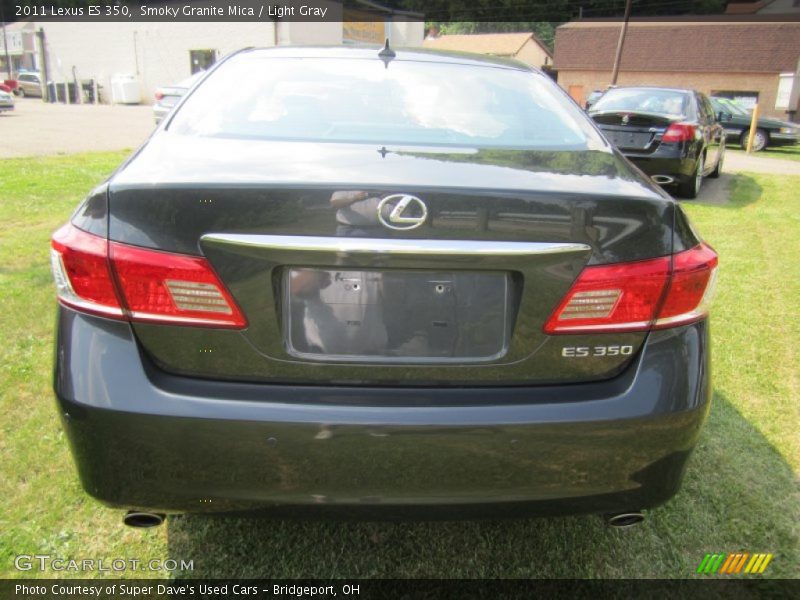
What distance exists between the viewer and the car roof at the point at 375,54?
2652 millimetres

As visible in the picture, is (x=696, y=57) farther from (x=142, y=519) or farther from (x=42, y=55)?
(x=142, y=519)

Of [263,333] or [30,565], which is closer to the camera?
[263,333]

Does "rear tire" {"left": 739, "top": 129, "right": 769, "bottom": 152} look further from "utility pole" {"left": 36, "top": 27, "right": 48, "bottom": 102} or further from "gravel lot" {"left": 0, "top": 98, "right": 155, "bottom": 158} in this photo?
"utility pole" {"left": 36, "top": 27, "right": 48, "bottom": 102}

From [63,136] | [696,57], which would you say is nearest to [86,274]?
[63,136]

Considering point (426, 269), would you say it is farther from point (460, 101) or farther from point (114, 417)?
point (460, 101)

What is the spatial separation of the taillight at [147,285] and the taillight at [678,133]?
7.82 metres

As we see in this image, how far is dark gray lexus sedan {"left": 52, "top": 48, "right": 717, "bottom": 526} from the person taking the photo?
145 cm

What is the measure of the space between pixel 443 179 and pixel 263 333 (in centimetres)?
56

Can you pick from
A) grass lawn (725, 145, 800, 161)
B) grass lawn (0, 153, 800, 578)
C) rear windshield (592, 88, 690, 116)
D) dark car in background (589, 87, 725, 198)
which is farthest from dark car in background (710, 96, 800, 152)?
grass lawn (0, 153, 800, 578)

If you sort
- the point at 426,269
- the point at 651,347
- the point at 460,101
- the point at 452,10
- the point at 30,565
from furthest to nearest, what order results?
the point at 452,10 < the point at 460,101 < the point at 30,565 < the point at 651,347 < the point at 426,269

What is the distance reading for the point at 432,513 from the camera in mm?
1598

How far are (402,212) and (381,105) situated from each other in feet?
3.14

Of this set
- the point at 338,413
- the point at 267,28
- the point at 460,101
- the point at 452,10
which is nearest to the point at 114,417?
the point at 338,413

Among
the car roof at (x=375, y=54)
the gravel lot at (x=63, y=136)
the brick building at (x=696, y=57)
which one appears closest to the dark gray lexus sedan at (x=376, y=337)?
the car roof at (x=375, y=54)
